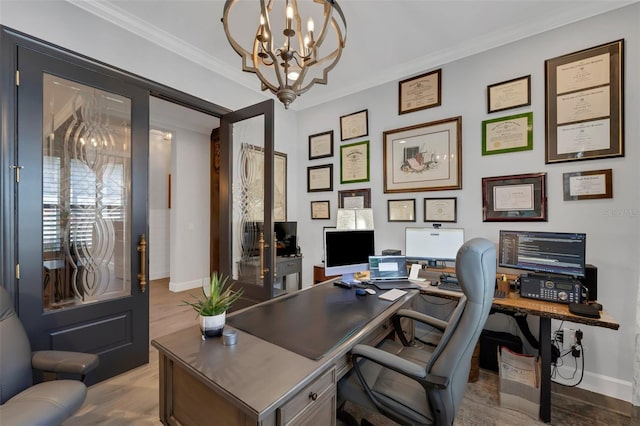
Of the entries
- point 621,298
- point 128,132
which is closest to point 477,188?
point 621,298

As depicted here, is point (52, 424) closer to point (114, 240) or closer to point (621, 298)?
point (114, 240)

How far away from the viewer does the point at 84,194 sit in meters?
2.11

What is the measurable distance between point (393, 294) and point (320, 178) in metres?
2.17

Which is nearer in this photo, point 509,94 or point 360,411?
point 360,411

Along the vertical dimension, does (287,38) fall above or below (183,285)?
above

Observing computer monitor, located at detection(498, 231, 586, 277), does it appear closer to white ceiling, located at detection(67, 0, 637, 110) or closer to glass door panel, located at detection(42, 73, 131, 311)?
white ceiling, located at detection(67, 0, 637, 110)

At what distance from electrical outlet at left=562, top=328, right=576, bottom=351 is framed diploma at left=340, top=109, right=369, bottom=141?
266 cm

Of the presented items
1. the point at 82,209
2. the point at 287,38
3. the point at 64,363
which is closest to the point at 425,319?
the point at 287,38

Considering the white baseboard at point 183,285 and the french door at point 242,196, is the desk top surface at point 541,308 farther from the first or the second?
the white baseboard at point 183,285

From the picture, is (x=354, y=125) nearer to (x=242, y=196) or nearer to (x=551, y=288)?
(x=242, y=196)

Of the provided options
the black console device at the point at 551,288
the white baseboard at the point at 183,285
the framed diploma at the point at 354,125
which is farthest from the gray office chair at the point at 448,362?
the white baseboard at the point at 183,285

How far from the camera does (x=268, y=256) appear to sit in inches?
102

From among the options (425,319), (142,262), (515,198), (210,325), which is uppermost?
(515,198)

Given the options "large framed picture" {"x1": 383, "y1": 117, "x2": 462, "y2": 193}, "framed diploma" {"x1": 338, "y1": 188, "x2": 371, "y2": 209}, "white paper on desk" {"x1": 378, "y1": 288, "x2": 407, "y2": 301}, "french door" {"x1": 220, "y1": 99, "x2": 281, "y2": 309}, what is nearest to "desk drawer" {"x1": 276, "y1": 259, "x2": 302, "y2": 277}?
"french door" {"x1": 220, "y1": 99, "x2": 281, "y2": 309}
